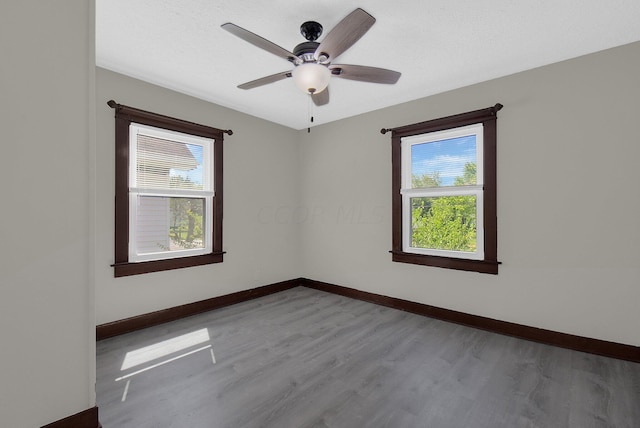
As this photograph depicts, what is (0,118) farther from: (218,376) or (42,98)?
(218,376)

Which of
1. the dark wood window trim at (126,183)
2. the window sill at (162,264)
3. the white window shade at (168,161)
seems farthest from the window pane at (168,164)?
the window sill at (162,264)

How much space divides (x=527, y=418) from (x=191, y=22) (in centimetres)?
362

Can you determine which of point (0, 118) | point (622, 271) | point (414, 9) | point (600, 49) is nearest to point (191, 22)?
Result: point (0, 118)

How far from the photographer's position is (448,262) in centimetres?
335

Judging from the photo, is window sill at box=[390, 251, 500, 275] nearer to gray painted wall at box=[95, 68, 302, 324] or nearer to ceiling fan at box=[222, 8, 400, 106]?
gray painted wall at box=[95, 68, 302, 324]

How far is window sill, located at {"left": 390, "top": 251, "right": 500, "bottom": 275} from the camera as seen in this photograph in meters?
3.07

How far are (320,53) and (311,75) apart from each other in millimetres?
161

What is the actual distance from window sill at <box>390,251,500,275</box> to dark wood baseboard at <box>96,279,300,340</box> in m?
2.01

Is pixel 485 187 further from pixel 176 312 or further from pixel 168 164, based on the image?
pixel 176 312

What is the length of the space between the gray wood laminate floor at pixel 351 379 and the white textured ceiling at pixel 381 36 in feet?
8.98

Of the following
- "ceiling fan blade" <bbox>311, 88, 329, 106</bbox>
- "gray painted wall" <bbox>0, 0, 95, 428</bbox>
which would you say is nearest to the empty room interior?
"gray painted wall" <bbox>0, 0, 95, 428</bbox>

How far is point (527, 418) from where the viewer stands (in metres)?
1.76

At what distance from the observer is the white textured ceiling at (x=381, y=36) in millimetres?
2035

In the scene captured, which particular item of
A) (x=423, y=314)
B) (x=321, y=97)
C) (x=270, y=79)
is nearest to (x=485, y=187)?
(x=423, y=314)
